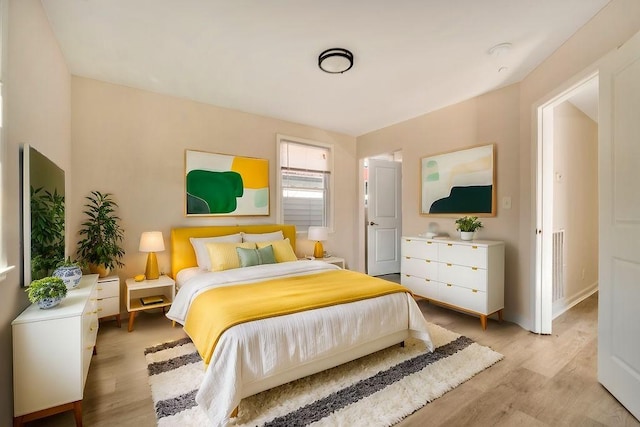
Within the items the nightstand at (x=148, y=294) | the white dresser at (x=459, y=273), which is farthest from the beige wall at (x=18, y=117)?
the white dresser at (x=459, y=273)

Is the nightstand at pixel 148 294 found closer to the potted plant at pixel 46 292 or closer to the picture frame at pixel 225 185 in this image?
the picture frame at pixel 225 185

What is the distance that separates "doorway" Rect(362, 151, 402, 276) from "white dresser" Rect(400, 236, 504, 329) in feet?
4.54

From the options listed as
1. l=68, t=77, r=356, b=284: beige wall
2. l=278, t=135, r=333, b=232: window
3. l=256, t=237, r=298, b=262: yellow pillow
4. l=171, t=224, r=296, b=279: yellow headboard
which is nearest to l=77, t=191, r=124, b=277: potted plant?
l=68, t=77, r=356, b=284: beige wall

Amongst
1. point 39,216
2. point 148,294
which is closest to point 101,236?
point 148,294

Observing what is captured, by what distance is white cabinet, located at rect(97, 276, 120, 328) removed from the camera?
9.14 ft

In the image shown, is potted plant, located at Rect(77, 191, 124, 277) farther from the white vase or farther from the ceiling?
the white vase

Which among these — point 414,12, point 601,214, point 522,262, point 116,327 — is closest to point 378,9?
point 414,12

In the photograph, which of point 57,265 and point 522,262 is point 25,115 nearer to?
point 57,265

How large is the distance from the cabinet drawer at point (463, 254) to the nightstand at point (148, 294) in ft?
9.97

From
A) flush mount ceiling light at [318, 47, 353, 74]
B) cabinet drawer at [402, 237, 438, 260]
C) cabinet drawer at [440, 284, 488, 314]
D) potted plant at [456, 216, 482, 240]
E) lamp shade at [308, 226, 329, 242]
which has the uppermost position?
flush mount ceiling light at [318, 47, 353, 74]

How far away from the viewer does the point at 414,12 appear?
1993mm

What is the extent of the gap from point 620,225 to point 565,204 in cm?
206

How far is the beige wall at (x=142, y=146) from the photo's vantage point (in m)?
3.03

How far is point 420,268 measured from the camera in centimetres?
362
